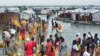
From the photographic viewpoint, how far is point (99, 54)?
1260cm

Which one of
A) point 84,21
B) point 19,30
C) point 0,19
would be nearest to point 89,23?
point 84,21

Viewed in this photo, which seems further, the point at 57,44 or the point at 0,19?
the point at 0,19

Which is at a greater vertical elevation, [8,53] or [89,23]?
[8,53]

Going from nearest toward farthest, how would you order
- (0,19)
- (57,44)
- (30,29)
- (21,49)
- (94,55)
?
(94,55), (57,44), (21,49), (30,29), (0,19)

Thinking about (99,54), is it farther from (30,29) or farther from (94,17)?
(94,17)

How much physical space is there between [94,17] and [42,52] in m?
36.2

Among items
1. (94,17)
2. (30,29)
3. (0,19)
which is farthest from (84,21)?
(30,29)

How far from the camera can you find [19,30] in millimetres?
17062

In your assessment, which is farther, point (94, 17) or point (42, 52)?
point (94, 17)

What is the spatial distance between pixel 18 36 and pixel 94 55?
5.57 m

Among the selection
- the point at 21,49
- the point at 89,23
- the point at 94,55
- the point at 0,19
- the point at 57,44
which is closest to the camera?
the point at 94,55

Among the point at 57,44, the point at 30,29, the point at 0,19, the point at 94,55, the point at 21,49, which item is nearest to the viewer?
the point at 94,55

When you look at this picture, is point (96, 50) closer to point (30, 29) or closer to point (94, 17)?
point (30, 29)

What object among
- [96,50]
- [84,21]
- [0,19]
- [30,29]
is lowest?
[84,21]
